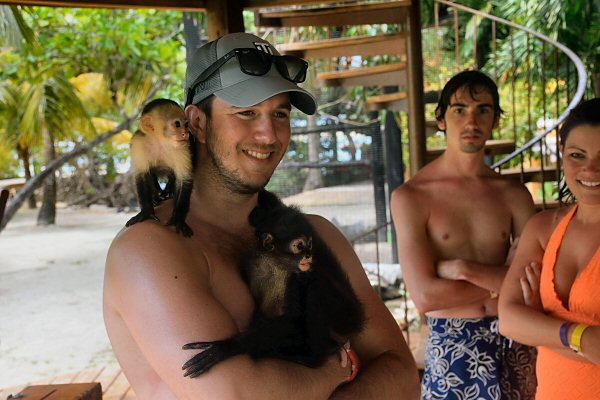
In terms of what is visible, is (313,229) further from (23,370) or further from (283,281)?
(23,370)

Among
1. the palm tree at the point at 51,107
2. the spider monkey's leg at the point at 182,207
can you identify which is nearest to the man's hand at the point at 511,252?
the spider monkey's leg at the point at 182,207

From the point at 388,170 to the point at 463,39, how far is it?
355 cm

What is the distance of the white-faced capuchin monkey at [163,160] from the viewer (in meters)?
1.41

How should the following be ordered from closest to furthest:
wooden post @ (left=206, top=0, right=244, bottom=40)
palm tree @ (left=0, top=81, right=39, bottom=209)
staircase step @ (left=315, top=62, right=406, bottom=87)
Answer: wooden post @ (left=206, top=0, right=244, bottom=40) < staircase step @ (left=315, top=62, right=406, bottom=87) < palm tree @ (left=0, top=81, right=39, bottom=209)

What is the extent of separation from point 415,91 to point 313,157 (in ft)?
8.84

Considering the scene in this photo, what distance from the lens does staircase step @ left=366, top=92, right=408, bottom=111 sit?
5535 millimetres

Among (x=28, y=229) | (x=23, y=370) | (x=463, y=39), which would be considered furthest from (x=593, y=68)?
(x=28, y=229)

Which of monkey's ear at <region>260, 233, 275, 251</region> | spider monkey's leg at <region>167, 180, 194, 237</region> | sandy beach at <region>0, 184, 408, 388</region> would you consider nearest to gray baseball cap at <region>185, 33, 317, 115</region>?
spider monkey's leg at <region>167, 180, 194, 237</region>

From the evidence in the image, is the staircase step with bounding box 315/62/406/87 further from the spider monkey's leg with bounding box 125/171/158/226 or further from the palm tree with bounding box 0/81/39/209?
the palm tree with bounding box 0/81/39/209

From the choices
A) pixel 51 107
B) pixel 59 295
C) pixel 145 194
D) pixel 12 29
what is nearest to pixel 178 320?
pixel 145 194

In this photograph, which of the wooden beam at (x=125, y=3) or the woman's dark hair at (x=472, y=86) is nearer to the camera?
the woman's dark hair at (x=472, y=86)

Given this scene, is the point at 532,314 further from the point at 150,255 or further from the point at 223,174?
the point at 150,255

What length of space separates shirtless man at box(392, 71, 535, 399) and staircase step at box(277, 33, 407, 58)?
7.91 ft

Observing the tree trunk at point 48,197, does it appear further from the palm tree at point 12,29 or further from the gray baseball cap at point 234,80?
the gray baseball cap at point 234,80
